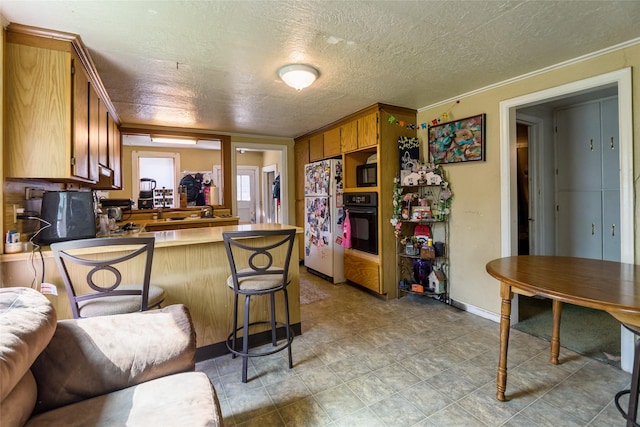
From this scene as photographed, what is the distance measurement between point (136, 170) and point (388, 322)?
5.11 m

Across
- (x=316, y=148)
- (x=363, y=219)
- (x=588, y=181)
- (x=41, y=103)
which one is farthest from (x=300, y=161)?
(x=588, y=181)

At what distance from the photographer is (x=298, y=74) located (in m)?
2.29

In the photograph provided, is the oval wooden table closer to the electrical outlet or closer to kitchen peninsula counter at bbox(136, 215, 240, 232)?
the electrical outlet

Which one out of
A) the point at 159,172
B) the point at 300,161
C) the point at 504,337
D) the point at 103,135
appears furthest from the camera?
the point at 159,172

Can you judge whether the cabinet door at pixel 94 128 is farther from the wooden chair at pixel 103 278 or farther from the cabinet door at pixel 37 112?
the wooden chair at pixel 103 278

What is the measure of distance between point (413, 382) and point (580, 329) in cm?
185

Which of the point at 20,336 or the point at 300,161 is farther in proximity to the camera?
the point at 300,161

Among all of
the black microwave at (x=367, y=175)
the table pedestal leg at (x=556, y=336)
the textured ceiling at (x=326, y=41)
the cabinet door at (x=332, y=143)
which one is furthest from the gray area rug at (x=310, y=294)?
the textured ceiling at (x=326, y=41)

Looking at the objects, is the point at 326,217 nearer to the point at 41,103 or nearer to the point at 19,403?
the point at 41,103

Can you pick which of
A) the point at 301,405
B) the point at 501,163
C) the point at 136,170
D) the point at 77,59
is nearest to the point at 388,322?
the point at 301,405

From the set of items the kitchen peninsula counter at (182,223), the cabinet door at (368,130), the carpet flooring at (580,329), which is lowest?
the carpet flooring at (580,329)

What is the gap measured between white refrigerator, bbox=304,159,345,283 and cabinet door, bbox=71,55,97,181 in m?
2.59

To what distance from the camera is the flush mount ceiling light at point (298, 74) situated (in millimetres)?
2279

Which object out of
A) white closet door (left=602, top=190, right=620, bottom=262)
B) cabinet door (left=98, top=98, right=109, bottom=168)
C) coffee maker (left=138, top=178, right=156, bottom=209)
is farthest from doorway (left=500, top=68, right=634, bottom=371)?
coffee maker (left=138, top=178, right=156, bottom=209)
